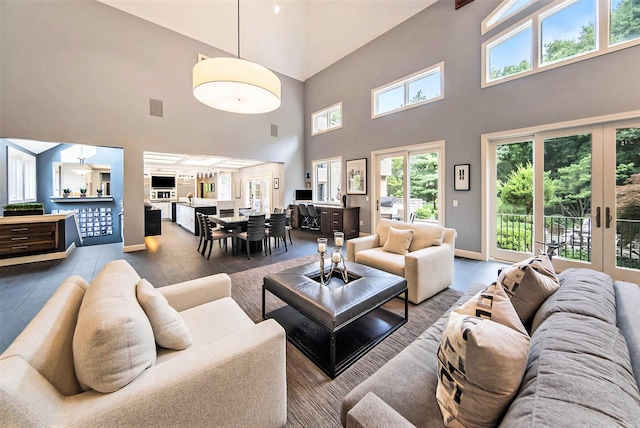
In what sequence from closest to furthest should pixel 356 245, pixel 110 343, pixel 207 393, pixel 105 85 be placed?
pixel 110 343 → pixel 207 393 → pixel 356 245 → pixel 105 85

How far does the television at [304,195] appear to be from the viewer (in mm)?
8422

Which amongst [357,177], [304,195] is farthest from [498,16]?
[304,195]

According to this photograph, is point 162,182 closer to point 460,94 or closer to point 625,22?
point 460,94

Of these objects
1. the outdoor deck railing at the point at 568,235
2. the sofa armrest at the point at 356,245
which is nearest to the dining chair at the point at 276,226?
the sofa armrest at the point at 356,245

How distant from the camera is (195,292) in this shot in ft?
6.16

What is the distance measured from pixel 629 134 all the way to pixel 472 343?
4757 mm

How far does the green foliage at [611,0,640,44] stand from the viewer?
3160 mm

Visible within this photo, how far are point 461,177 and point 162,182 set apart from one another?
12.5 metres

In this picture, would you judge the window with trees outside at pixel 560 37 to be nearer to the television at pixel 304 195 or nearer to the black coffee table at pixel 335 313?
the black coffee table at pixel 335 313

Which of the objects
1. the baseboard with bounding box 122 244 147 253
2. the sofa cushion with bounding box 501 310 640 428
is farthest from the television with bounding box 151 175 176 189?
the sofa cushion with bounding box 501 310 640 428

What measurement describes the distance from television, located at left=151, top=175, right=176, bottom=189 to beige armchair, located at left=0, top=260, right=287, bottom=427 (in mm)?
12000

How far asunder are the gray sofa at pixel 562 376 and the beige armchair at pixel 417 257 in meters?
1.43

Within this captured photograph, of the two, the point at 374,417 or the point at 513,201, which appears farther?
the point at 513,201

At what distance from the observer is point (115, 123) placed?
210 inches
